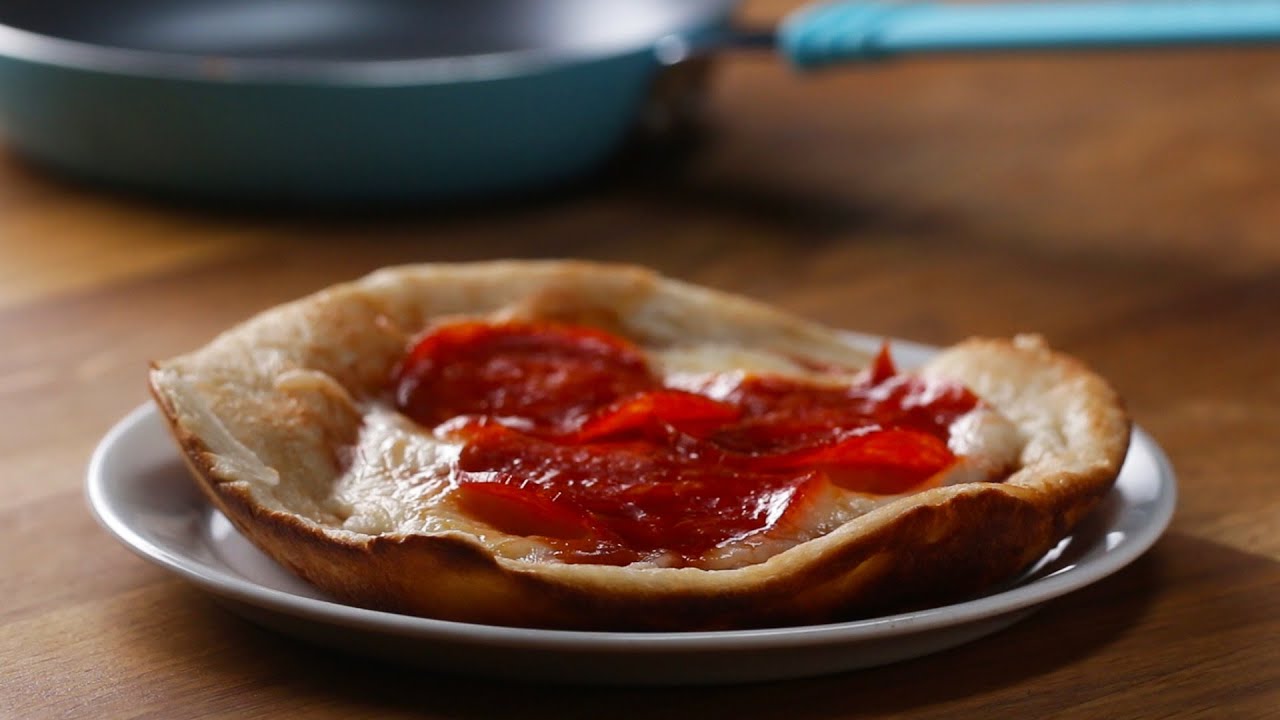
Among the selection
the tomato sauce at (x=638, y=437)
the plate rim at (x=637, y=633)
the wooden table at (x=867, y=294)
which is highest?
the tomato sauce at (x=638, y=437)

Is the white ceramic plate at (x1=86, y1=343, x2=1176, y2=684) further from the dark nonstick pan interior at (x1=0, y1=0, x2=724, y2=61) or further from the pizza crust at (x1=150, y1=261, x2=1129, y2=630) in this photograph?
the dark nonstick pan interior at (x1=0, y1=0, x2=724, y2=61)

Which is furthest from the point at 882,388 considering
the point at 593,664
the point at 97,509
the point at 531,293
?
the point at 97,509

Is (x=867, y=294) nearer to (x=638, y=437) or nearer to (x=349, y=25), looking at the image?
(x=638, y=437)

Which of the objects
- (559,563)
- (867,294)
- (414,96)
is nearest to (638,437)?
(559,563)

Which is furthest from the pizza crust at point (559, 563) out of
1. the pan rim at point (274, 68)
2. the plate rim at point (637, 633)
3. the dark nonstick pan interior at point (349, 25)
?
the dark nonstick pan interior at point (349, 25)

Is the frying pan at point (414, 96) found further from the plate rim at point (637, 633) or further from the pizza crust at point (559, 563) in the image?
the plate rim at point (637, 633)

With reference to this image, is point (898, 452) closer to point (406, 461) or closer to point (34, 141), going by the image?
point (406, 461)

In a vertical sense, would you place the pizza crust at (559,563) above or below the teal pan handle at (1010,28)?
below
